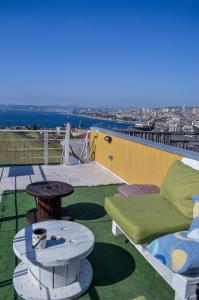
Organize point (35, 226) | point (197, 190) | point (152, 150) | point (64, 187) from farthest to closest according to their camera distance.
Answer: point (152, 150) < point (64, 187) < point (197, 190) < point (35, 226)

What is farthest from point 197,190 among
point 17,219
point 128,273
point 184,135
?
point 184,135

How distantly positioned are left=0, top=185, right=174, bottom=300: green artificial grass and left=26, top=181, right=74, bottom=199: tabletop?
1.61 ft

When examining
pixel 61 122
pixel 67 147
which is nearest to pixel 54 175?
pixel 67 147

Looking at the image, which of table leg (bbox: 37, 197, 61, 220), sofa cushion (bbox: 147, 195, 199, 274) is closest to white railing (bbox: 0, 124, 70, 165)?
table leg (bbox: 37, 197, 61, 220)

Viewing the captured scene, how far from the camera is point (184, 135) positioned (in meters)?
6.92

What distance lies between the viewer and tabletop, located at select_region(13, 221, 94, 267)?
193cm

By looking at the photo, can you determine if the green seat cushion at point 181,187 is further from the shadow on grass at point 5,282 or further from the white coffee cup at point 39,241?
the shadow on grass at point 5,282

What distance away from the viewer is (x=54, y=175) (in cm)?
585

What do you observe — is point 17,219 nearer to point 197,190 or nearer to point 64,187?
point 64,187

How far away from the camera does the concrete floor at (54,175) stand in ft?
17.1

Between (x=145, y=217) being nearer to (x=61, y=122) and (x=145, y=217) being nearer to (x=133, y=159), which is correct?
(x=133, y=159)

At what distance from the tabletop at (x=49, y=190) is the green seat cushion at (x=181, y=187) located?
4.00ft

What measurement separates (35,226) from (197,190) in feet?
5.25

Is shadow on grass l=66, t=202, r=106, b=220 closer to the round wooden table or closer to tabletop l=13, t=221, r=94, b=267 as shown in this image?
the round wooden table
